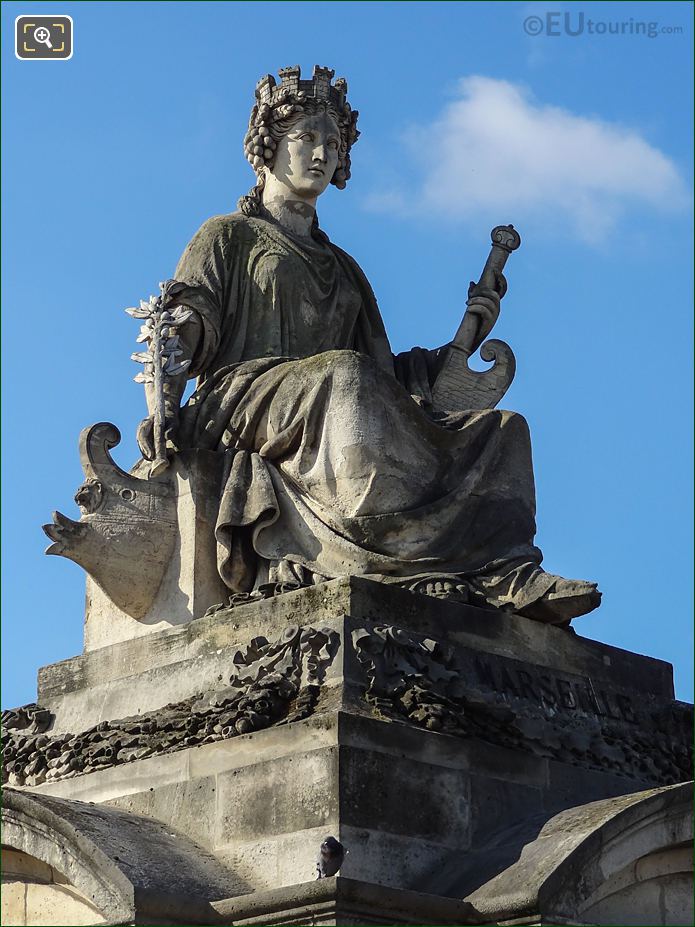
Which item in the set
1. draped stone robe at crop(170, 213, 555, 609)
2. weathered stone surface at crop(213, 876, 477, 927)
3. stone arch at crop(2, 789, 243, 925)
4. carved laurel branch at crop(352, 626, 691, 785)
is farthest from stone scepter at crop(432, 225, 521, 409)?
weathered stone surface at crop(213, 876, 477, 927)

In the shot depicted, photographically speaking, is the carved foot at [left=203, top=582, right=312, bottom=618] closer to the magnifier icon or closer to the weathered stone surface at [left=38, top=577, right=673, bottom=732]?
the weathered stone surface at [left=38, top=577, right=673, bottom=732]

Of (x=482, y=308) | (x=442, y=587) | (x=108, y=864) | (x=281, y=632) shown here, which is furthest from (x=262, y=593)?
(x=482, y=308)

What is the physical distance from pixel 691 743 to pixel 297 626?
10.6 ft

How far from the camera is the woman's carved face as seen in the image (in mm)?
16875

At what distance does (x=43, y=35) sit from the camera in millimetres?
15430

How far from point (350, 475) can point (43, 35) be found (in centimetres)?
389

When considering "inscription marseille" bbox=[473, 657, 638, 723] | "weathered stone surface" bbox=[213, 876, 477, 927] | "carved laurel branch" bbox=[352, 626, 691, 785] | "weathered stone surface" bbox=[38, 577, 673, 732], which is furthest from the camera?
"inscription marseille" bbox=[473, 657, 638, 723]

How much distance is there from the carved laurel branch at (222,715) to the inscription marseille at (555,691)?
1242mm

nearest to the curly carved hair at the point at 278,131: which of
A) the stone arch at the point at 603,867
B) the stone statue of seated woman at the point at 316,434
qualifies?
the stone statue of seated woman at the point at 316,434

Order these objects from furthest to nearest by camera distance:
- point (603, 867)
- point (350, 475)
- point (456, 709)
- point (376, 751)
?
point (350, 475) < point (456, 709) < point (376, 751) < point (603, 867)

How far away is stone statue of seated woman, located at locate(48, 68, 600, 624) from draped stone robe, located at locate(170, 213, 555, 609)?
0.04ft

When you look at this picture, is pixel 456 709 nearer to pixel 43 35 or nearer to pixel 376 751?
pixel 376 751

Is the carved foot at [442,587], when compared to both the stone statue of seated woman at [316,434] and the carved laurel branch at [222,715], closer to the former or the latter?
the stone statue of seated woman at [316,434]

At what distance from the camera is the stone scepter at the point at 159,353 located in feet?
50.0
